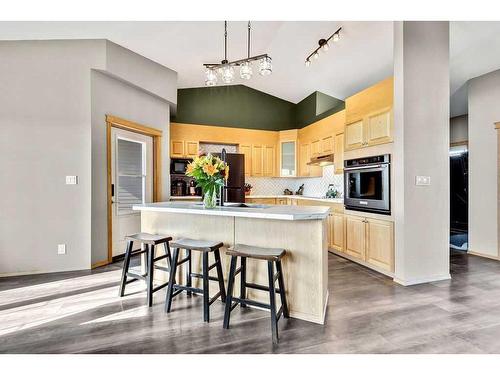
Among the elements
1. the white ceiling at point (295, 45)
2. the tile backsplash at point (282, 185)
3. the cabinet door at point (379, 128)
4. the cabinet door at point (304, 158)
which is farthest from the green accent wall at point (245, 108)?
the cabinet door at point (379, 128)

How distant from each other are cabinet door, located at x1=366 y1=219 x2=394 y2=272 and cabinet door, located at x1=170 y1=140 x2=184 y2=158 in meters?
3.81

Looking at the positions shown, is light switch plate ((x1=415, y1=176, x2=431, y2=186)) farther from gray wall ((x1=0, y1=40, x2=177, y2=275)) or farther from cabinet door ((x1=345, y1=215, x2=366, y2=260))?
gray wall ((x1=0, y1=40, x2=177, y2=275))

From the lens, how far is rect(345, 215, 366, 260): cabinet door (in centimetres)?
388

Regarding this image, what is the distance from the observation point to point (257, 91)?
6.77m

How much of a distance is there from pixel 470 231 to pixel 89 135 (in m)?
5.91

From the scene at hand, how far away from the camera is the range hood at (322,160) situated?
5.18 metres

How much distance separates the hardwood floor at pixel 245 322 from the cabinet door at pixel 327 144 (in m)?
2.60

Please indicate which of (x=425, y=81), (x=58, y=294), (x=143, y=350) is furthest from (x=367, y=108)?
(x=58, y=294)

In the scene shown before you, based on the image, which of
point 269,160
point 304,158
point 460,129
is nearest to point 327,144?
point 304,158

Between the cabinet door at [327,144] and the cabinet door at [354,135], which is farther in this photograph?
the cabinet door at [327,144]

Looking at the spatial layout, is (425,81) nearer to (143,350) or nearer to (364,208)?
(364,208)

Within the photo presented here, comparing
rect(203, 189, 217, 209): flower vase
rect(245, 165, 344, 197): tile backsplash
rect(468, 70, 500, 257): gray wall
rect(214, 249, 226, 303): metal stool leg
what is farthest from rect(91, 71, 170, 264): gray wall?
rect(468, 70, 500, 257): gray wall

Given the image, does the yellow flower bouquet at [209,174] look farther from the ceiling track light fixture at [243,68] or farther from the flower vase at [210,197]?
the ceiling track light fixture at [243,68]

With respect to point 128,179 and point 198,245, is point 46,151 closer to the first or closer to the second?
point 128,179
